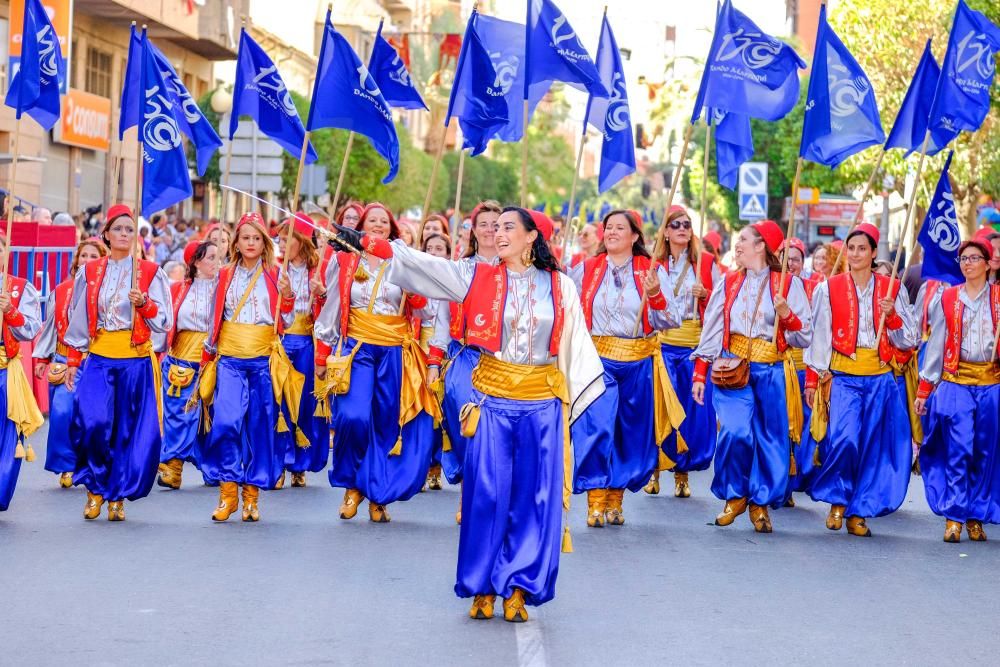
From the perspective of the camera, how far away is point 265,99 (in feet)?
39.5

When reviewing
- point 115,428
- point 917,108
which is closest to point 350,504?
point 115,428

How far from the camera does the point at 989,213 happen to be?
17.3 metres

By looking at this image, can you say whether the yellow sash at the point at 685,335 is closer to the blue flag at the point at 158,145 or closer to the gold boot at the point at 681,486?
the gold boot at the point at 681,486

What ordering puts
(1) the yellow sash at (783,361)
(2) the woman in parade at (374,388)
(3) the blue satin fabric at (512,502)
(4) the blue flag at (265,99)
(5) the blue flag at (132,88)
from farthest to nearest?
1. (4) the blue flag at (265,99)
2. (5) the blue flag at (132,88)
3. (1) the yellow sash at (783,361)
4. (2) the woman in parade at (374,388)
5. (3) the blue satin fabric at (512,502)

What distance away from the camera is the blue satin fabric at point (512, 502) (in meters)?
7.39

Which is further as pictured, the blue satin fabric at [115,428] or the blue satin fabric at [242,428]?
the blue satin fabric at [242,428]

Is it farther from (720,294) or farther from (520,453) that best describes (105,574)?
(720,294)

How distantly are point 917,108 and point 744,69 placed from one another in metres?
1.22

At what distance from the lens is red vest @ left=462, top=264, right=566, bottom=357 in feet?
24.8

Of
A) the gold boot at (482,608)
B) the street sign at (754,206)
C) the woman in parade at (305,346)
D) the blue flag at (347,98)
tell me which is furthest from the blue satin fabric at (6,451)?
the street sign at (754,206)

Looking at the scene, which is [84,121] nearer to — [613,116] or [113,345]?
[613,116]

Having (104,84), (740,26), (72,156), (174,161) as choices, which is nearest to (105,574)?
(174,161)

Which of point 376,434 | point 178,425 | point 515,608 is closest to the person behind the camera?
point 515,608

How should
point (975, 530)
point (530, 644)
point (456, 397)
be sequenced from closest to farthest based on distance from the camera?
point (530, 644), point (975, 530), point (456, 397)
